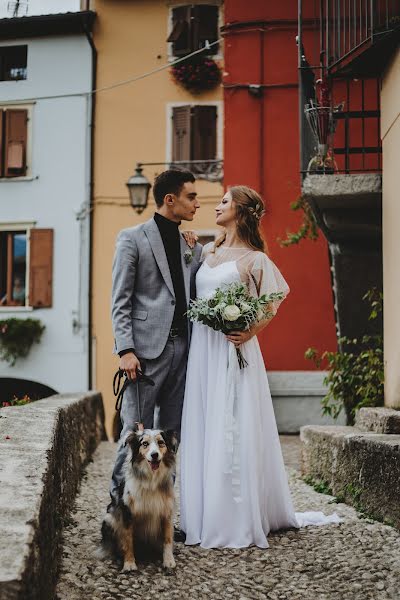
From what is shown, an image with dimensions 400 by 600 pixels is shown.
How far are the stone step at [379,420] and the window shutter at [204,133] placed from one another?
1121 cm

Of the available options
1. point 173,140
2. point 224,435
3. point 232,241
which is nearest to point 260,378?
point 224,435

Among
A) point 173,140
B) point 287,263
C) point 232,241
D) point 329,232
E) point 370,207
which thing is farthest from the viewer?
point 173,140

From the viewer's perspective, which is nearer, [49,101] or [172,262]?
[172,262]

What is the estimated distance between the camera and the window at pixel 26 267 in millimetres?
16953

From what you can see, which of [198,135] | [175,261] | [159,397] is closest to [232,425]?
[159,397]

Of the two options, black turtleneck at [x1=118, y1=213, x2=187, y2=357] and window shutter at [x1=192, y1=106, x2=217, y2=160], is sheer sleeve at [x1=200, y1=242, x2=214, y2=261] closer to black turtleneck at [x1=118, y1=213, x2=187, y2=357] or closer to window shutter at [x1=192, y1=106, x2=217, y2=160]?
black turtleneck at [x1=118, y1=213, x2=187, y2=357]

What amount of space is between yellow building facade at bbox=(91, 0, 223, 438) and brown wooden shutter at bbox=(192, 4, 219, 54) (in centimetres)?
3

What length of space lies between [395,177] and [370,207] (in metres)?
1.06

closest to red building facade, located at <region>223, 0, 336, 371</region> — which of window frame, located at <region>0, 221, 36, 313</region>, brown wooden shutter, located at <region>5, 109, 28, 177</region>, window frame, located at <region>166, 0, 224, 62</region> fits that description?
window frame, located at <region>166, 0, 224, 62</region>

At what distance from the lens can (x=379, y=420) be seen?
5293 mm

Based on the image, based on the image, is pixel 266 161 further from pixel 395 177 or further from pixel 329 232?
pixel 395 177

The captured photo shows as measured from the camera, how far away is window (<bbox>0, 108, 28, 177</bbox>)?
56.8 feet

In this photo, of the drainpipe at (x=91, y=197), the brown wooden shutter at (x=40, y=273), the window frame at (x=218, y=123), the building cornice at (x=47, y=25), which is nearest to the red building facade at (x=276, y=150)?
the window frame at (x=218, y=123)

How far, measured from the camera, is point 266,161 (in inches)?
539
